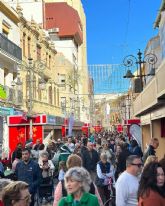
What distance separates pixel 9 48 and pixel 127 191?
23.2m

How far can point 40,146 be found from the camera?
17.8m

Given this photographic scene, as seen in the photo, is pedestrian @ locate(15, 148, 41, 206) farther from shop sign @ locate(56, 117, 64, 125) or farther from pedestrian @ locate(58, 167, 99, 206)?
Result: shop sign @ locate(56, 117, 64, 125)

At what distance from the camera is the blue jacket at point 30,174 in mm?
8984

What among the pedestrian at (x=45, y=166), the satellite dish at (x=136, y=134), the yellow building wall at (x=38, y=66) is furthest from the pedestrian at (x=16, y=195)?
the yellow building wall at (x=38, y=66)

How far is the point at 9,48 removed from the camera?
27.9m

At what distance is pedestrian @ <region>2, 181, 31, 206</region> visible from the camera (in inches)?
151

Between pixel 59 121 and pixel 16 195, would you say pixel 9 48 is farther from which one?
pixel 16 195

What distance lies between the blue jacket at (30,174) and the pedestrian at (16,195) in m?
5.09

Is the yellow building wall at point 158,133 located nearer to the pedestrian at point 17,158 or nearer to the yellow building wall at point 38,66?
the pedestrian at point 17,158

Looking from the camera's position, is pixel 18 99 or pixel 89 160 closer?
pixel 89 160

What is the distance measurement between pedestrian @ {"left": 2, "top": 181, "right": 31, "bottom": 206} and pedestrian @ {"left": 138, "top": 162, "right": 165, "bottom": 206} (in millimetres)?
1199

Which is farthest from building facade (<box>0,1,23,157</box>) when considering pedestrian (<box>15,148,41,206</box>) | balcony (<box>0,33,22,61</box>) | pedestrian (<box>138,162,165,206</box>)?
pedestrian (<box>138,162,165,206</box>)

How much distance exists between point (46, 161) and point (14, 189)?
25.0 ft

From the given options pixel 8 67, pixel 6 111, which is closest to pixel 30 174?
pixel 6 111
